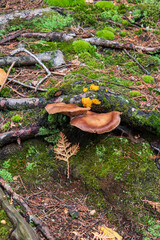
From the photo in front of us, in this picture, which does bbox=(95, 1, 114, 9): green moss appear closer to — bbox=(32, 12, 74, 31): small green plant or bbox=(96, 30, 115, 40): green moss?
bbox=(32, 12, 74, 31): small green plant

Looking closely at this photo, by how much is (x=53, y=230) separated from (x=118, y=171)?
1.40m

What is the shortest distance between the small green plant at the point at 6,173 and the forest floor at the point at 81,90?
145 mm

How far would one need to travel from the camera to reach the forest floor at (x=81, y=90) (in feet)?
10.9

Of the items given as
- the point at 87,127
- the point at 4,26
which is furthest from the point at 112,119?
the point at 4,26

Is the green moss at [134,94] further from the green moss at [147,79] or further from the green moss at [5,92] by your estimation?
the green moss at [5,92]

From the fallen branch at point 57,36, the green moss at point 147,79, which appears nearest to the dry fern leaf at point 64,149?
the green moss at point 147,79

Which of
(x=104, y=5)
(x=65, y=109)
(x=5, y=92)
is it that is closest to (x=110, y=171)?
(x=65, y=109)

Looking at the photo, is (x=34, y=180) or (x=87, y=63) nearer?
(x=34, y=180)

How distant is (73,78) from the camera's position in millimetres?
4980

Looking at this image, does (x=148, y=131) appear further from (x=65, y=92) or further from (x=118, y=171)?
(x=65, y=92)

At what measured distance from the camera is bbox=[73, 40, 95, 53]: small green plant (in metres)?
6.59

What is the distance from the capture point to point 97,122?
12.1 feet

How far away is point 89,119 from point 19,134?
59.5 inches

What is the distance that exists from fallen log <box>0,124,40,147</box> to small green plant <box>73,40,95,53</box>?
3.12 metres
